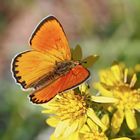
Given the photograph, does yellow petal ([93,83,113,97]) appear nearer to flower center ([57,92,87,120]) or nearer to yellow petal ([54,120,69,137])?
flower center ([57,92,87,120])

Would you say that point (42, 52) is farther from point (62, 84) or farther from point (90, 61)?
point (62, 84)

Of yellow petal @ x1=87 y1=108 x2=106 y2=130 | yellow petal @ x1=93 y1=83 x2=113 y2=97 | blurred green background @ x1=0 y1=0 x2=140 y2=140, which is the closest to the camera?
yellow petal @ x1=87 y1=108 x2=106 y2=130

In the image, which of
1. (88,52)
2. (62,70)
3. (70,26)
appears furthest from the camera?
(70,26)

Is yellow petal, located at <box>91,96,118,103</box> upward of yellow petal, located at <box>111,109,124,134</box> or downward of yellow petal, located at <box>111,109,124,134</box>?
upward

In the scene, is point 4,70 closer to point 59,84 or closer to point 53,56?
point 53,56

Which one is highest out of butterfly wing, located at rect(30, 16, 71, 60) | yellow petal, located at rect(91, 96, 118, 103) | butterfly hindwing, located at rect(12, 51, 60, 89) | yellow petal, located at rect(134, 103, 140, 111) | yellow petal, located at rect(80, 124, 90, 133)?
butterfly wing, located at rect(30, 16, 71, 60)

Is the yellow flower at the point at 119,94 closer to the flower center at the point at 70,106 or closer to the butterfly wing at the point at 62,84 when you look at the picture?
the flower center at the point at 70,106

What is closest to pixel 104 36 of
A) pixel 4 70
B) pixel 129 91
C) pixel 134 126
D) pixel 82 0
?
pixel 82 0

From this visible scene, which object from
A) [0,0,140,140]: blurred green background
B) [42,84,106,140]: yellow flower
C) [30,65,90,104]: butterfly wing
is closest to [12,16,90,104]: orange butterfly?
[30,65,90,104]: butterfly wing
